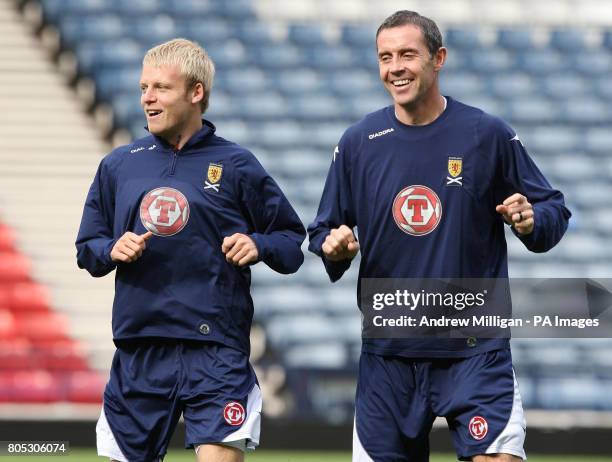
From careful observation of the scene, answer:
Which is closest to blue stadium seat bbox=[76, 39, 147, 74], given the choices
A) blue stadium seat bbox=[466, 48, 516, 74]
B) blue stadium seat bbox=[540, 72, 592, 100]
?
blue stadium seat bbox=[466, 48, 516, 74]

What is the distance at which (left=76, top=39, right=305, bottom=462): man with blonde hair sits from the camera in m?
3.80

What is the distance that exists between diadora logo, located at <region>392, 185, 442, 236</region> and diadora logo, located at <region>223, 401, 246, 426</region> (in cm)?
76

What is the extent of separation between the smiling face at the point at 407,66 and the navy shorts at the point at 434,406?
0.81 metres

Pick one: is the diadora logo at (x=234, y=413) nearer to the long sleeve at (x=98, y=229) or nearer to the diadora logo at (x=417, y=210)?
the long sleeve at (x=98, y=229)

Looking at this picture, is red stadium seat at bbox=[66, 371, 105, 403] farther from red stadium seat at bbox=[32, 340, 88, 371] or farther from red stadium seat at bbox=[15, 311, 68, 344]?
red stadium seat at bbox=[15, 311, 68, 344]

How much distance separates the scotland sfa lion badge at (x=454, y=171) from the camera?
12.2 ft

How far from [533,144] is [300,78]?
7.74 feet

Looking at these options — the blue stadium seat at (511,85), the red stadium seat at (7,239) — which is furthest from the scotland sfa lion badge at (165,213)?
the blue stadium seat at (511,85)

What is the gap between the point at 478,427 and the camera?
11.6 ft

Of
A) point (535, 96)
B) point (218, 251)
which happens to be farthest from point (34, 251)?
point (218, 251)

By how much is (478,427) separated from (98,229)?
1424 millimetres

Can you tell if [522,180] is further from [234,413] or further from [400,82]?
[234,413]

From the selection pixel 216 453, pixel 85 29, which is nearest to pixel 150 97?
pixel 216 453

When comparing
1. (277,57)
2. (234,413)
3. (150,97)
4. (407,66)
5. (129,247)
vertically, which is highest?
(277,57)
